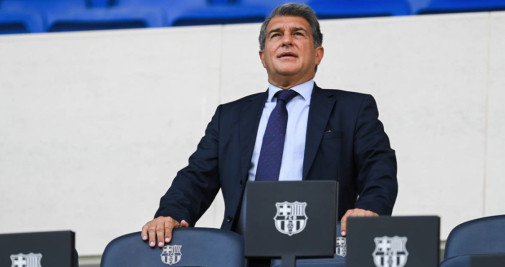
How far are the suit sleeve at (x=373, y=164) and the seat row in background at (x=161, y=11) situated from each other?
148 cm

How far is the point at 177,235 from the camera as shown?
2748 millimetres

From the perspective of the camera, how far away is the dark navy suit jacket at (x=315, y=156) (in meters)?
3.02

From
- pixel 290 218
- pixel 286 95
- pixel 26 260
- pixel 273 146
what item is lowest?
pixel 26 260

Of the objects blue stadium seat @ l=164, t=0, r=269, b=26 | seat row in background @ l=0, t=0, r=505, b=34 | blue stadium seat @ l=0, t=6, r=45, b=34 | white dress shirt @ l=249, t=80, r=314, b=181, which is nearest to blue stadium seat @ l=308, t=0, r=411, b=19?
seat row in background @ l=0, t=0, r=505, b=34

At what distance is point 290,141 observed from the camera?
3.12 meters

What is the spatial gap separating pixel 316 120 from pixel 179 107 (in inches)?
63.5

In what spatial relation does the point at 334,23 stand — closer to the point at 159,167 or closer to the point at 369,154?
the point at 159,167

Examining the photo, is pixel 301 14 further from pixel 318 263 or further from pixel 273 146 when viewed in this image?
pixel 318 263

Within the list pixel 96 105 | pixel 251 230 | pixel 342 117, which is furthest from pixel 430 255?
pixel 96 105

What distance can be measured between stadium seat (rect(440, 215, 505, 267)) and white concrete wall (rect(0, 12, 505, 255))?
158 cm

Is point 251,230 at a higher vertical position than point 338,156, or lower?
lower

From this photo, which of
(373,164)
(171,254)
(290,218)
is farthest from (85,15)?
(290,218)

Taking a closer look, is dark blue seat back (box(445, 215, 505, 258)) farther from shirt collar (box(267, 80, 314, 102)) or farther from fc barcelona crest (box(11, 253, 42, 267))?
fc barcelona crest (box(11, 253, 42, 267))

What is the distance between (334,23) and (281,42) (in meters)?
1.36
